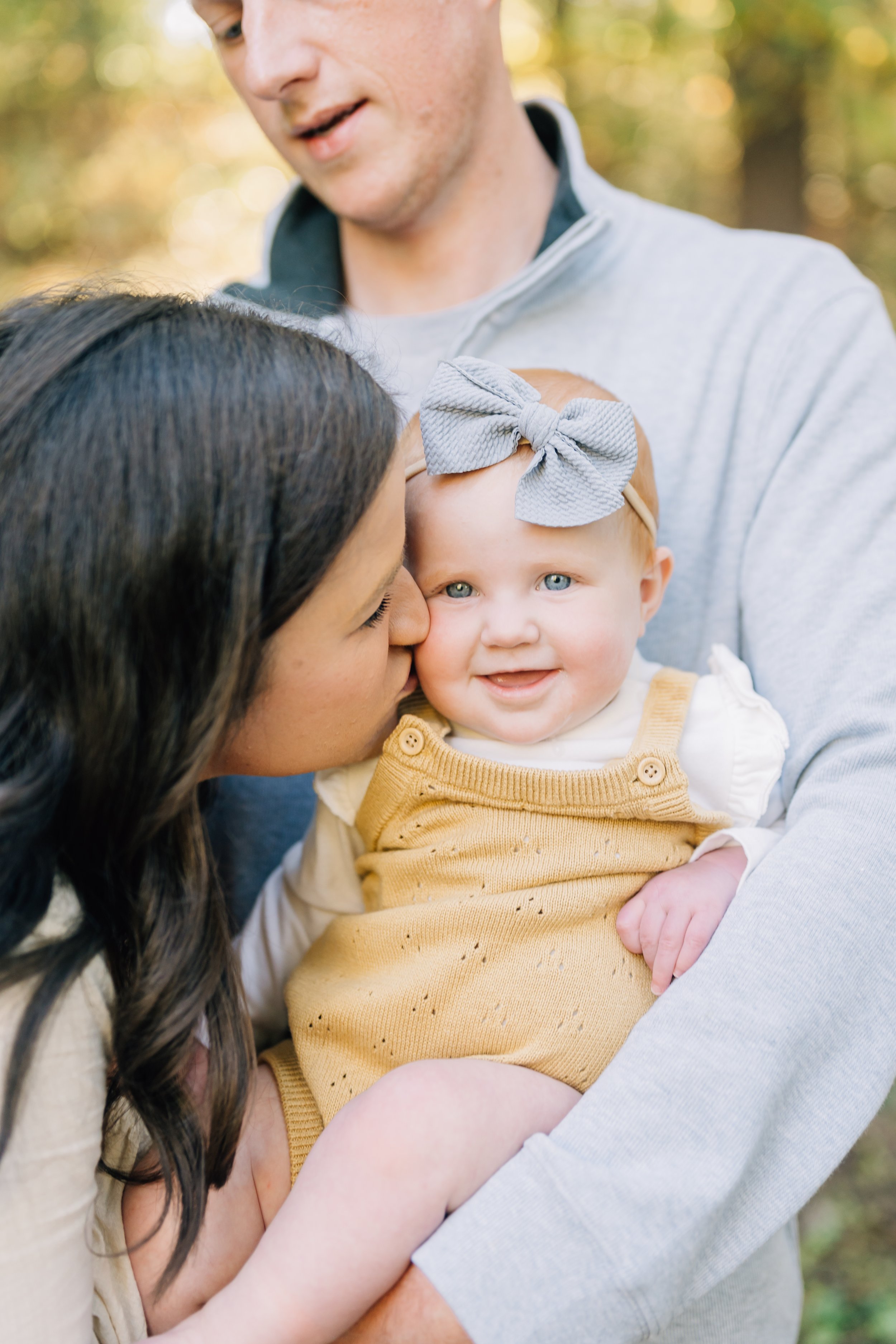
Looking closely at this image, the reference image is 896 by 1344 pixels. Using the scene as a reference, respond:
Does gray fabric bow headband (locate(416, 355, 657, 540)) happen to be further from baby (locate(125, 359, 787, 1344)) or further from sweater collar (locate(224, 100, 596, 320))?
sweater collar (locate(224, 100, 596, 320))

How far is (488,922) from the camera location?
1513mm

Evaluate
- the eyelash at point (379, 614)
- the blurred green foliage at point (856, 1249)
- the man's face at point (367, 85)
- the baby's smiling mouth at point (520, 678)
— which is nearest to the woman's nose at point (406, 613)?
the eyelash at point (379, 614)

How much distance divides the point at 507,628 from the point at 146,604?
1.80 ft

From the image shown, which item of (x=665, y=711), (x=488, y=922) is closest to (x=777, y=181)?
(x=665, y=711)

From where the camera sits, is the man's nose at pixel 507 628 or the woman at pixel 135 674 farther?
the man's nose at pixel 507 628

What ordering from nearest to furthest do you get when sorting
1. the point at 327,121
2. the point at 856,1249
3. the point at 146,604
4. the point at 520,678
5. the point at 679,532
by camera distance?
1. the point at 146,604
2. the point at 520,678
3. the point at 679,532
4. the point at 327,121
5. the point at 856,1249

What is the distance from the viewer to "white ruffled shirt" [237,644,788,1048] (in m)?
1.62

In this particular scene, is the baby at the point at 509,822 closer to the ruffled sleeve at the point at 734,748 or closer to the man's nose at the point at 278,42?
the ruffled sleeve at the point at 734,748

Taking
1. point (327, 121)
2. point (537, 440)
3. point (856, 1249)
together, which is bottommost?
A: point (856, 1249)

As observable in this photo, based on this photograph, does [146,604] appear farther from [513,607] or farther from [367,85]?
[367,85]

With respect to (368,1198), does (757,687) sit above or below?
above

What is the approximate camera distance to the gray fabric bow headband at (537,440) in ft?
4.99

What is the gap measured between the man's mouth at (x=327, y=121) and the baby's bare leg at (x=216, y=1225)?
1.64 meters

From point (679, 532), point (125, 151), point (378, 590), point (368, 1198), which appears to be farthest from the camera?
point (125, 151)
